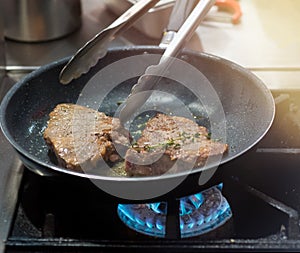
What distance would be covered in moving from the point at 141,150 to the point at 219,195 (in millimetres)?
147

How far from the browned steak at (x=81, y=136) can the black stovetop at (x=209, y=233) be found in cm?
5

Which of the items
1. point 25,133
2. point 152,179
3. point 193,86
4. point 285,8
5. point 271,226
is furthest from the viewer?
point 285,8

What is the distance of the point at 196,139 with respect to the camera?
0.92 metres

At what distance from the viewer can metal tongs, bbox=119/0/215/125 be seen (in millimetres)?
987

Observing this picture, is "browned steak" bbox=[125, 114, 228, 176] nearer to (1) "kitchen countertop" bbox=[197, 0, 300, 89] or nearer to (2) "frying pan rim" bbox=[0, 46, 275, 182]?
(2) "frying pan rim" bbox=[0, 46, 275, 182]

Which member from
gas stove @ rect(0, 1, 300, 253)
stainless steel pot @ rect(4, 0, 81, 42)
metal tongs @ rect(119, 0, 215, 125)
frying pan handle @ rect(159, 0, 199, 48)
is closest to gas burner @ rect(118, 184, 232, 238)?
gas stove @ rect(0, 1, 300, 253)

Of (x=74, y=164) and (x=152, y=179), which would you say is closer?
(x=152, y=179)

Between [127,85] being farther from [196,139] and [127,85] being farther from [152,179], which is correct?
[152,179]

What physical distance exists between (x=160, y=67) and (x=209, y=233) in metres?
0.32

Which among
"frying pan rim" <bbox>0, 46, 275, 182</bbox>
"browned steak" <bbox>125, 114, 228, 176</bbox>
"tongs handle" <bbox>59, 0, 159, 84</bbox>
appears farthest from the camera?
"tongs handle" <bbox>59, 0, 159, 84</bbox>

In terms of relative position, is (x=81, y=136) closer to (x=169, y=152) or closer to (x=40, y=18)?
(x=169, y=152)

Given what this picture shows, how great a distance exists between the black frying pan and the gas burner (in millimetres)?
65

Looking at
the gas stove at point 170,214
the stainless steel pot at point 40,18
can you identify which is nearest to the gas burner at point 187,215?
the gas stove at point 170,214

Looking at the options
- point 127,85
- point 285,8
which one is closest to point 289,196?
point 127,85
